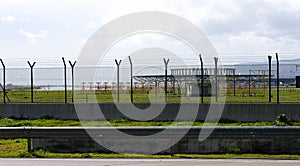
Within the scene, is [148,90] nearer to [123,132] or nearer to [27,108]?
[27,108]

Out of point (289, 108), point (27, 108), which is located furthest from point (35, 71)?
A: point (289, 108)

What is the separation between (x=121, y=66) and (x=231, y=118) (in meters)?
6.36

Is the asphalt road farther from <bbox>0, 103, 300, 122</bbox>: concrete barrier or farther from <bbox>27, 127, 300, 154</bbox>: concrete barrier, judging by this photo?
<bbox>0, 103, 300, 122</bbox>: concrete barrier

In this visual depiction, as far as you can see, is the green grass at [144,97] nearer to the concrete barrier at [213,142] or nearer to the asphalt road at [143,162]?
the concrete barrier at [213,142]

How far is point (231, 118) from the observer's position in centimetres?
2064

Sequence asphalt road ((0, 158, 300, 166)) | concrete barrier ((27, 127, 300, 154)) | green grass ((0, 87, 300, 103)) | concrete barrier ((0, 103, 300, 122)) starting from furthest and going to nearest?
green grass ((0, 87, 300, 103)) → concrete barrier ((0, 103, 300, 122)) → concrete barrier ((27, 127, 300, 154)) → asphalt road ((0, 158, 300, 166))

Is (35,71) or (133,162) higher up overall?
(35,71)

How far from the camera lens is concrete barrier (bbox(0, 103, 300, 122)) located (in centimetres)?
2053

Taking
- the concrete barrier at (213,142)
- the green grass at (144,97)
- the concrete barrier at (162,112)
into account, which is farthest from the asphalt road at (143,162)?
the green grass at (144,97)

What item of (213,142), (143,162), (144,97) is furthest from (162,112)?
(144,97)

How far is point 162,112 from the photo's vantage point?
2117cm

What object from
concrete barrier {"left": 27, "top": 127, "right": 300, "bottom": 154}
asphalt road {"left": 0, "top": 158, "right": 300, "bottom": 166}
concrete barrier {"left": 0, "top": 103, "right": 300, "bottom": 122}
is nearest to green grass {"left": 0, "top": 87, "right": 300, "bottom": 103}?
concrete barrier {"left": 0, "top": 103, "right": 300, "bottom": 122}

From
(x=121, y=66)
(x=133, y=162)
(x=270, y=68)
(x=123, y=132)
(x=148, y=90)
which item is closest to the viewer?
(x=133, y=162)

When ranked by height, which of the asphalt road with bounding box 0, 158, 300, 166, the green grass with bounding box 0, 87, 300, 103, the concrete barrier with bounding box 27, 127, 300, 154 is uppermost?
the green grass with bounding box 0, 87, 300, 103
